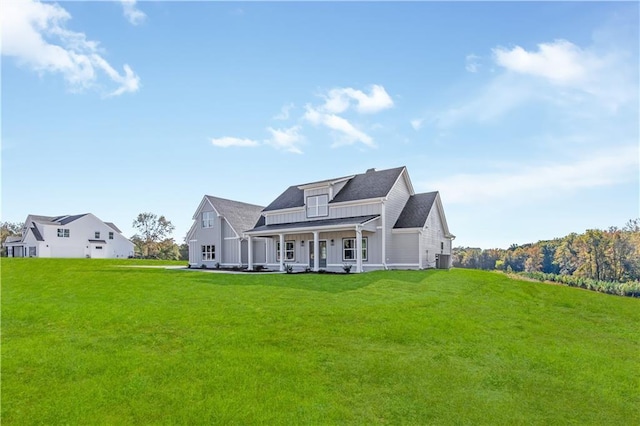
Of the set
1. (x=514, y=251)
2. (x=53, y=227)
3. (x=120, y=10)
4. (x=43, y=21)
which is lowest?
(x=514, y=251)

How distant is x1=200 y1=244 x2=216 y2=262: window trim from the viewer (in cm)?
3558

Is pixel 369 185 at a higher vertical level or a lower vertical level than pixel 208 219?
higher

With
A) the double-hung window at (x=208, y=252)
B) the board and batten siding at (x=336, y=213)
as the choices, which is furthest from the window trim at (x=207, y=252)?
the board and batten siding at (x=336, y=213)

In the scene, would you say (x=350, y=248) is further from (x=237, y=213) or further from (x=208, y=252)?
(x=208, y=252)

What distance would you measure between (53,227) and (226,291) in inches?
2009

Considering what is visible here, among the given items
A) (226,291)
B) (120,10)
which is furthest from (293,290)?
(120,10)

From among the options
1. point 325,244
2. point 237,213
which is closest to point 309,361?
point 325,244

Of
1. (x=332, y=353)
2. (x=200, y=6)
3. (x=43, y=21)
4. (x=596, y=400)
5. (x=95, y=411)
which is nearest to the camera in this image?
(x=95, y=411)

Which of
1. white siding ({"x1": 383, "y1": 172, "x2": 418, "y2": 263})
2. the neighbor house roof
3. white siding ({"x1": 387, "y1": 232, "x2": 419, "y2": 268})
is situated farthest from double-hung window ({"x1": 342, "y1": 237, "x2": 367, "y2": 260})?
the neighbor house roof

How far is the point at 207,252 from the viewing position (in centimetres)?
3619

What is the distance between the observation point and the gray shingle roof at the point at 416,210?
26.1m

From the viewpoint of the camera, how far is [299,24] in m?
16.1

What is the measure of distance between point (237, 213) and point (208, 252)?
4.68 m

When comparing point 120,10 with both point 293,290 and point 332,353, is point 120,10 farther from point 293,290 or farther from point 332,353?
point 332,353
